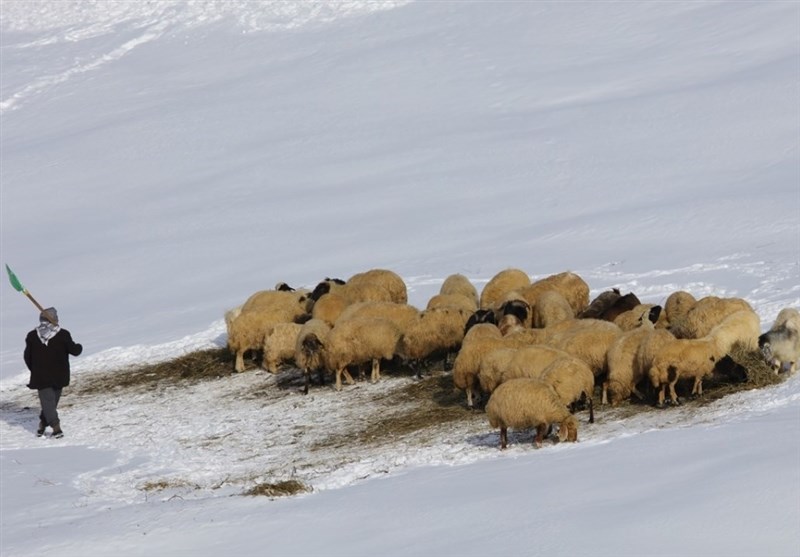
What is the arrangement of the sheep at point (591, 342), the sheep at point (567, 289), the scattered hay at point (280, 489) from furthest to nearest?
the sheep at point (567, 289), the sheep at point (591, 342), the scattered hay at point (280, 489)

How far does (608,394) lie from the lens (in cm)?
1234

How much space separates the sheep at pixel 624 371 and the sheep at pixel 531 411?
1186 mm

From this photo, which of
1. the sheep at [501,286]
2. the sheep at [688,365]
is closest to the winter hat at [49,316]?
the sheep at [501,286]

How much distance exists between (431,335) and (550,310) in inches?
60.6

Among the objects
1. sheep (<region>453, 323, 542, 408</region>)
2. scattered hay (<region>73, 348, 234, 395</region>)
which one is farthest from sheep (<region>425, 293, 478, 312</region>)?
scattered hay (<region>73, 348, 234, 395</region>)

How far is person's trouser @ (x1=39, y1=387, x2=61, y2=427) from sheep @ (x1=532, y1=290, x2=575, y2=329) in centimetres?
535

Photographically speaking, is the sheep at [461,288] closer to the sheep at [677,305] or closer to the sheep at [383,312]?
the sheep at [383,312]

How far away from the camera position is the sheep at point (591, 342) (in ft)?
A: 41.0

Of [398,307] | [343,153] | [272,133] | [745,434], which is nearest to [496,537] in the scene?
[745,434]

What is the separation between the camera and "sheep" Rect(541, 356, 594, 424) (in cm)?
1157

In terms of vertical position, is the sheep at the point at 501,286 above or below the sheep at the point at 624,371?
above

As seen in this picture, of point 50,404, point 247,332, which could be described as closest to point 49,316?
point 50,404

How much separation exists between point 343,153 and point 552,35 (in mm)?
8448

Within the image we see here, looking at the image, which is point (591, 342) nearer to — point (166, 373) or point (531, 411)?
point (531, 411)
